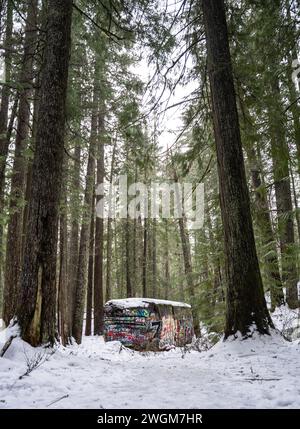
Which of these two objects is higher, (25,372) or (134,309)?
(134,309)

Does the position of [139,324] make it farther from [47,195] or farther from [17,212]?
[47,195]

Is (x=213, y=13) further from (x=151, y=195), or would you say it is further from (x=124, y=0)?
(x=151, y=195)

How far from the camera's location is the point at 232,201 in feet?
19.3

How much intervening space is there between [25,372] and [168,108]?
18.9 ft

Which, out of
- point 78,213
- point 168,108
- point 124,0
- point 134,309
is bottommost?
point 134,309

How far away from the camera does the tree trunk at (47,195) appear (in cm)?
511

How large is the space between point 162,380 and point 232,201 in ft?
10.1

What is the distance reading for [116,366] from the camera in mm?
5160

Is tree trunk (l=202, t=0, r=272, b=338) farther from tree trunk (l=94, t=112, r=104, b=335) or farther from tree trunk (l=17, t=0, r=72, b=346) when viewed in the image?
tree trunk (l=94, t=112, r=104, b=335)

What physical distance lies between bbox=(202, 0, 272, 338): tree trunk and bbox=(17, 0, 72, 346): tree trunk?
8.64ft

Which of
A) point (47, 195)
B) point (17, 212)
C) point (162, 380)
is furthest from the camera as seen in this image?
point (17, 212)

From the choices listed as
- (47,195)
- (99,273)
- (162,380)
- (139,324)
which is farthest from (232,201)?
(99,273)

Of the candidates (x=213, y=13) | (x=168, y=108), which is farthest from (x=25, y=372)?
(x=213, y=13)
